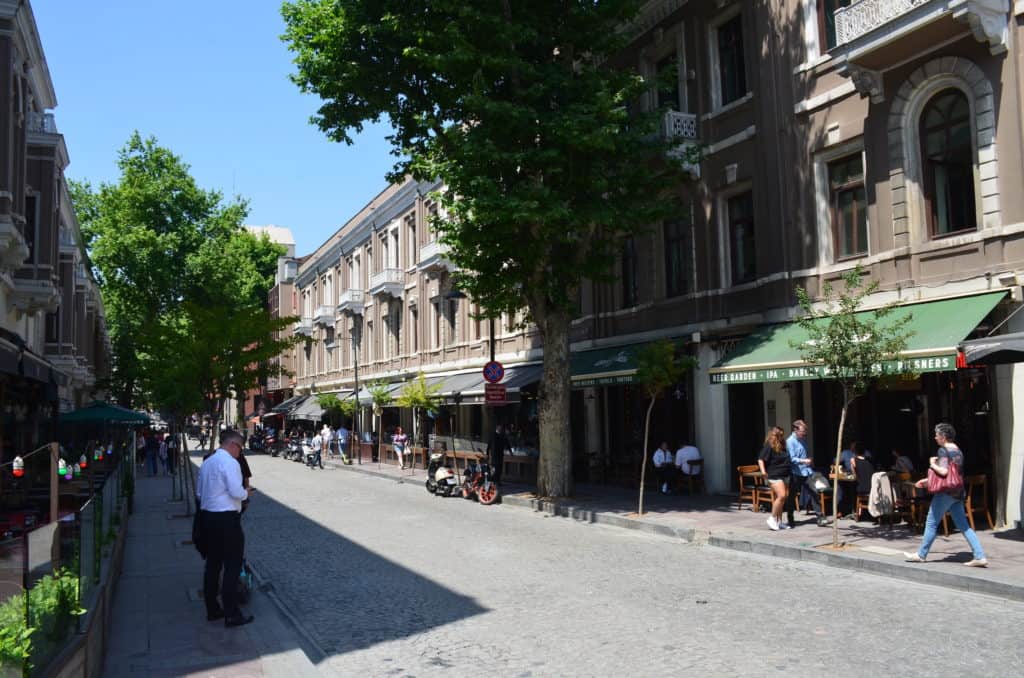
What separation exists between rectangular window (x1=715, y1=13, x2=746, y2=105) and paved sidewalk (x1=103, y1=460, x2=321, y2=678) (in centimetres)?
1459

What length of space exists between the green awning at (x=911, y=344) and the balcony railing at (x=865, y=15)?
4631mm

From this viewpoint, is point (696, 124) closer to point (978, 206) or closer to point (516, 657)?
point (978, 206)

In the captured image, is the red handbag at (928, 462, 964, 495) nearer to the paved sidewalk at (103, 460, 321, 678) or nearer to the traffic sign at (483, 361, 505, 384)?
the paved sidewalk at (103, 460, 321, 678)

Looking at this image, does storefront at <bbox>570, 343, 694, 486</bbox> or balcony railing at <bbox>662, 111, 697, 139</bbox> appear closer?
balcony railing at <bbox>662, 111, 697, 139</bbox>

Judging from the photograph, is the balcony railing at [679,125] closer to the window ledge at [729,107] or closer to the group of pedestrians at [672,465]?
the window ledge at [729,107]

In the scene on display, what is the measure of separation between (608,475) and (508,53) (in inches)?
439

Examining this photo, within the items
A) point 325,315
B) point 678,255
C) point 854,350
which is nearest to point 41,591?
point 854,350

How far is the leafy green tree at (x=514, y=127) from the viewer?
16.2m

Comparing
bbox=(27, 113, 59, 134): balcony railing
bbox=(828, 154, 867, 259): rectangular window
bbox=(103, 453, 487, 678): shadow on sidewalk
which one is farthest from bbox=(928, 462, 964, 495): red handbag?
bbox=(27, 113, 59, 134): balcony railing

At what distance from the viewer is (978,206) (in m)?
13.2

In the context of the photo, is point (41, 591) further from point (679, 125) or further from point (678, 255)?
point (678, 255)

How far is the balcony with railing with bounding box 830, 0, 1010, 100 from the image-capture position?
1271cm

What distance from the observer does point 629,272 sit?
22.7 meters

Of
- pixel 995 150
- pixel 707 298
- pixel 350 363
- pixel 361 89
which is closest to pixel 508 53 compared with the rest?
pixel 361 89
